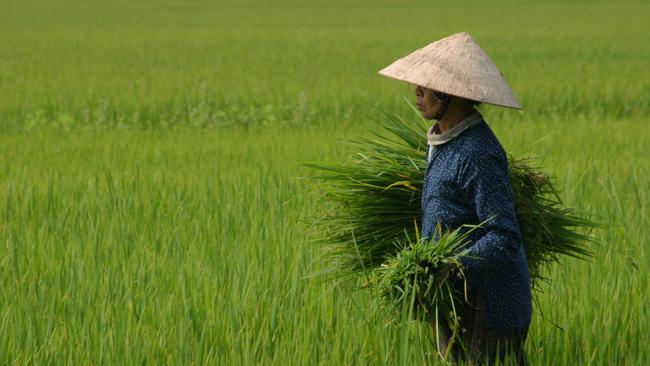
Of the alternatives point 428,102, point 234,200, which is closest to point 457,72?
point 428,102

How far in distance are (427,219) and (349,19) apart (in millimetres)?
22428

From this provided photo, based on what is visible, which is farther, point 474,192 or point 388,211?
point 388,211

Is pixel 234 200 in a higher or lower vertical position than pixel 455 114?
lower

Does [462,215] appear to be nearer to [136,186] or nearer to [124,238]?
[124,238]

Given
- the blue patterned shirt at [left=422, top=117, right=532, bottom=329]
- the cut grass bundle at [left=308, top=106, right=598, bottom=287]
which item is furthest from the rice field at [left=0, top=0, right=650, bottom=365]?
the blue patterned shirt at [left=422, top=117, right=532, bottom=329]

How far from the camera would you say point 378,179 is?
2.41m

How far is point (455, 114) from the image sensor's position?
2223 mm

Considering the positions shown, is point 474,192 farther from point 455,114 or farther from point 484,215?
point 455,114

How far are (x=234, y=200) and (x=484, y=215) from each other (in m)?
2.58

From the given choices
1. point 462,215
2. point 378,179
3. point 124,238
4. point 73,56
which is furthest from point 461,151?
point 73,56

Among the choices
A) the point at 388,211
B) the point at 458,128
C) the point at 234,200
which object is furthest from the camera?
the point at 234,200

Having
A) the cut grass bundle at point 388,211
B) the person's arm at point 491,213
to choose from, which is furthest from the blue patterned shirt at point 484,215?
the cut grass bundle at point 388,211

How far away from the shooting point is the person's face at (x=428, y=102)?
2.21 m

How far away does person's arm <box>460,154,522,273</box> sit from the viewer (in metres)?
2.07
